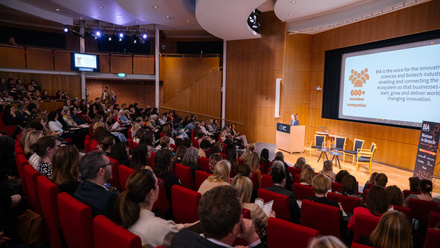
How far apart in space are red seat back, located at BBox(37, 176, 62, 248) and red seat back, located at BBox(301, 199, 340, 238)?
7.41 feet

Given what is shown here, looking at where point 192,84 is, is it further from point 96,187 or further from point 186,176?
point 96,187

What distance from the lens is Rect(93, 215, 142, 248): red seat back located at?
1521 millimetres

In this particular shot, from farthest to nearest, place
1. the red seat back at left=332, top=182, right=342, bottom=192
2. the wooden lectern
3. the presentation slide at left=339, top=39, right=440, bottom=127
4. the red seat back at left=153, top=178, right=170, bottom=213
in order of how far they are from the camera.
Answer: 1. the wooden lectern
2. the presentation slide at left=339, top=39, right=440, bottom=127
3. the red seat back at left=332, top=182, right=342, bottom=192
4. the red seat back at left=153, top=178, right=170, bottom=213

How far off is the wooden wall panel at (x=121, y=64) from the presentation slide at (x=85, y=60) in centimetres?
90

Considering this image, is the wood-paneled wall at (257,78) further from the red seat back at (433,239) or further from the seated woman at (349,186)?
the red seat back at (433,239)

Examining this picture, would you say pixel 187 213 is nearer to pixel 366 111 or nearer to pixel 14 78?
pixel 366 111

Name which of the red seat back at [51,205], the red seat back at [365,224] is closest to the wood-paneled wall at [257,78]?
the red seat back at [365,224]

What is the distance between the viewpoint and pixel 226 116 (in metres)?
13.8

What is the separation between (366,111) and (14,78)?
1421cm

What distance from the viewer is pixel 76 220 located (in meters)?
1.96

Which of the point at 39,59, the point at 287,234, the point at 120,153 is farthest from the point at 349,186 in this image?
the point at 39,59

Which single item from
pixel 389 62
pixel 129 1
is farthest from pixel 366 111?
pixel 129 1

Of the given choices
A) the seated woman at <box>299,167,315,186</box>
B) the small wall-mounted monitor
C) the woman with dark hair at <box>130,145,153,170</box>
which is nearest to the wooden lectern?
the seated woman at <box>299,167,315,186</box>

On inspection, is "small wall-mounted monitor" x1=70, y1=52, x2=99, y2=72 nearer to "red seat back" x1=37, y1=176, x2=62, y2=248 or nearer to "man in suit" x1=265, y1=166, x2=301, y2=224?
"red seat back" x1=37, y1=176, x2=62, y2=248
